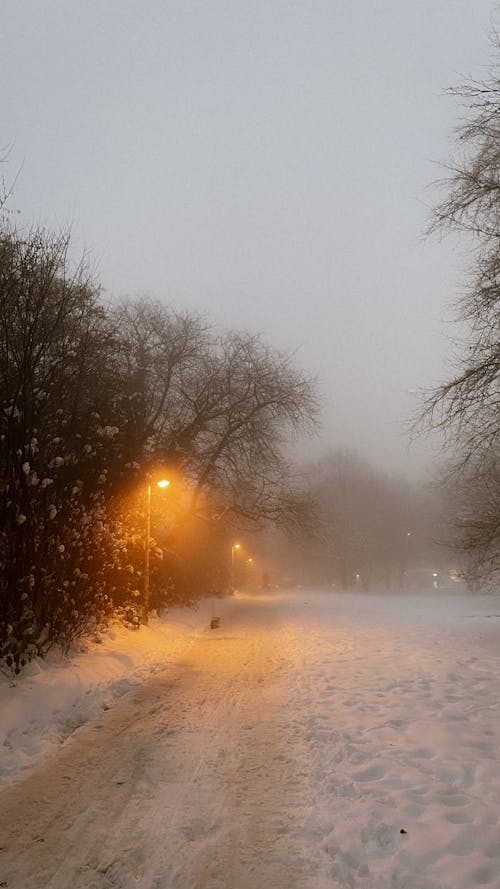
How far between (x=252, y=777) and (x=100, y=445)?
23.3ft

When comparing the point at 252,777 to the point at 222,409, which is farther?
the point at 222,409

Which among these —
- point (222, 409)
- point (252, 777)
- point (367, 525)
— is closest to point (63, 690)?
point (252, 777)

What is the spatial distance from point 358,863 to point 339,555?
57.6 m

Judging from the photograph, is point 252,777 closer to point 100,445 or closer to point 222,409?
point 100,445

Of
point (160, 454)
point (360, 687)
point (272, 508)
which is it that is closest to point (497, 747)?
point (360, 687)

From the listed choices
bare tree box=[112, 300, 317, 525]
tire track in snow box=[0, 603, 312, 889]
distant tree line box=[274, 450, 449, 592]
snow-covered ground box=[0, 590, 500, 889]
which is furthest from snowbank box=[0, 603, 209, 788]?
distant tree line box=[274, 450, 449, 592]

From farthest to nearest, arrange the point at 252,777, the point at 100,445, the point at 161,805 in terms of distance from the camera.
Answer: the point at 100,445 → the point at 252,777 → the point at 161,805

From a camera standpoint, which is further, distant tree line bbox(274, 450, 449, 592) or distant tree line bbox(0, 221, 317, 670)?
distant tree line bbox(274, 450, 449, 592)

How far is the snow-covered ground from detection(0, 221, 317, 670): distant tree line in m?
1.89

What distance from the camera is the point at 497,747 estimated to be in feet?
18.9

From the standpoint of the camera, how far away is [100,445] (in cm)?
1084

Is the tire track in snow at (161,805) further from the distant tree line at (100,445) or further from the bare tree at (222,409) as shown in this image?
the bare tree at (222,409)

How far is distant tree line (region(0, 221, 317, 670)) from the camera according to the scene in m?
8.17

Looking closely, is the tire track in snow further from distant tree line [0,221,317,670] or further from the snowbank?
distant tree line [0,221,317,670]
